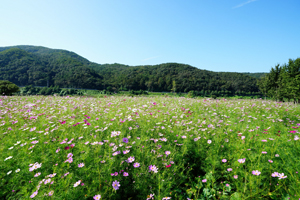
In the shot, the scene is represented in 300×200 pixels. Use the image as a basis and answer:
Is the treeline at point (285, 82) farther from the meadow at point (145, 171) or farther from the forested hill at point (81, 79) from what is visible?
the forested hill at point (81, 79)

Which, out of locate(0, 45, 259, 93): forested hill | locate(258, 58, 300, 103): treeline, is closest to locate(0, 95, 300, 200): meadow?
locate(258, 58, 300, 103): treeline

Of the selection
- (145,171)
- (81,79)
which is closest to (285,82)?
(145,171)

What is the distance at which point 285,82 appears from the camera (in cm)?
3484

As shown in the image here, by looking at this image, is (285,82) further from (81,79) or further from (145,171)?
(81,79)

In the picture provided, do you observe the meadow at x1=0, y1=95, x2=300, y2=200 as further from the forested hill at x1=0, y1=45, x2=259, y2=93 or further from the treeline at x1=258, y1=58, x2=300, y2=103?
the forested hill at x1=0, y1=45, x2=259, y2=93

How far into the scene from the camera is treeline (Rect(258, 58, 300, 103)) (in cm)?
2872

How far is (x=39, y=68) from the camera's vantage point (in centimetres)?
11069

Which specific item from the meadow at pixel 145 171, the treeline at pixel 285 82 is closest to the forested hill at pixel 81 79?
the treeline at pixel 285 82

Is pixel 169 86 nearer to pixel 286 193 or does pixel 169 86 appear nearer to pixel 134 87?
pixel 134 87

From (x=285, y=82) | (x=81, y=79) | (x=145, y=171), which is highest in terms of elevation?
(x=81, y=79)

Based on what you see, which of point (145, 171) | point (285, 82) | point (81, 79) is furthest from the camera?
point (81, 79)

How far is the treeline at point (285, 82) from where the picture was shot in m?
28.7

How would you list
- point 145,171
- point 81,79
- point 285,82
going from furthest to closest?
1. point 81,79
2. point 285,82
3. point 145,171

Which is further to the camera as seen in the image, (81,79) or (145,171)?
(81,79)
